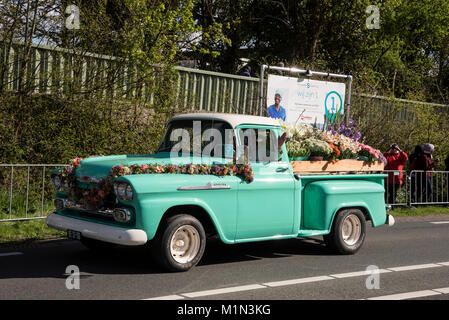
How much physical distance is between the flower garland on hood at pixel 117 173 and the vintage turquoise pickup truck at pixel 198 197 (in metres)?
0.01

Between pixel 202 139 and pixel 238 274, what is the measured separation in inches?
73.8

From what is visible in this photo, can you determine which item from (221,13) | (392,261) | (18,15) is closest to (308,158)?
(392,261)

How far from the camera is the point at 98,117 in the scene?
43.3 feet

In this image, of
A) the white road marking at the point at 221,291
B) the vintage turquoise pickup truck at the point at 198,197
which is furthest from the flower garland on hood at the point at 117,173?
the white road marking at the point at 221,291

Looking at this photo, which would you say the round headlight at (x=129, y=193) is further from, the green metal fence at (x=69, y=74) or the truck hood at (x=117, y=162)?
the green metal fence at (x=69, y=74)

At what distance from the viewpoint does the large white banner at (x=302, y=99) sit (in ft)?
45.2

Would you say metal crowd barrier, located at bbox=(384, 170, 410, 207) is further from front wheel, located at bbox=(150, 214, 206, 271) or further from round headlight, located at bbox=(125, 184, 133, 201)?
round headlight, located at bbox=(125, 184, 133, 201)

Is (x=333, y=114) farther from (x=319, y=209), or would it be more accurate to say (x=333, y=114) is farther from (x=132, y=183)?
(x=132, y=183)

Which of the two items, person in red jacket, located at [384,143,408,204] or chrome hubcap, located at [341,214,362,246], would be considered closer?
chrome hubcap, located at [341,214,362,246]

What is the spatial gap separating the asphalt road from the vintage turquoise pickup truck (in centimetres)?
37

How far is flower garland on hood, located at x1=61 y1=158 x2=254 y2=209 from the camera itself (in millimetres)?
7137

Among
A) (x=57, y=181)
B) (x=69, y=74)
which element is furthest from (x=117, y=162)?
(x=69, y=74)

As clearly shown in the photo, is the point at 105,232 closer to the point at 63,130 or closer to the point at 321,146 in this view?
the point at 321,146

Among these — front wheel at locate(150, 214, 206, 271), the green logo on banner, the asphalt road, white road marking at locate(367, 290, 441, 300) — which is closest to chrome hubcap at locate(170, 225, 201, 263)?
front wheel at locate(150, 214, 206, 271)
